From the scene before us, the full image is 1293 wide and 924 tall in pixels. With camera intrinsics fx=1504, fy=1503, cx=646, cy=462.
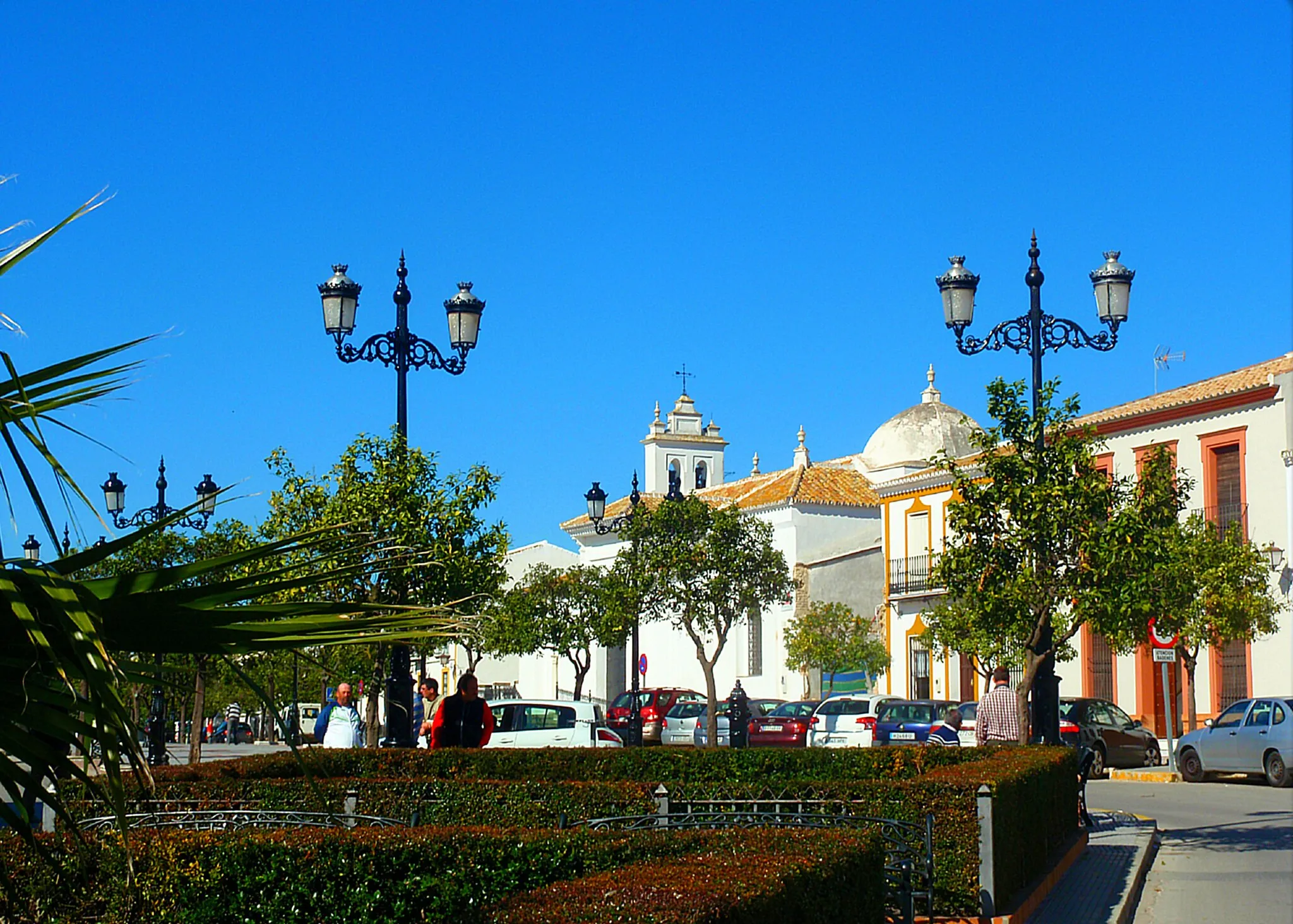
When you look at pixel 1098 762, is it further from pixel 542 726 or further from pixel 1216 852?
pixel 1216 852

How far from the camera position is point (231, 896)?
6152 mm

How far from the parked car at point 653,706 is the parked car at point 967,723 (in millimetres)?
8600

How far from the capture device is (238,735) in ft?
205

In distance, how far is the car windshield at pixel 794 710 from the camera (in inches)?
1378

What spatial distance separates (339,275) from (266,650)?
15043mm

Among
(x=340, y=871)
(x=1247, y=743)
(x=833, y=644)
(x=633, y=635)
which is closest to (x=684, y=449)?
(x=833, y=644)

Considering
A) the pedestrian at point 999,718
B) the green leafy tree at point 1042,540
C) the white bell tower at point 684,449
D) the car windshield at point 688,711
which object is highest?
the white bell tower at point 684,449

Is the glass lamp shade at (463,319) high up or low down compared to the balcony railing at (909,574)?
up

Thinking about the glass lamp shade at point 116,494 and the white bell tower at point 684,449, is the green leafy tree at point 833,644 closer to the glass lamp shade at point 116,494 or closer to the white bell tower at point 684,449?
the glass lamp shade at point 116,494

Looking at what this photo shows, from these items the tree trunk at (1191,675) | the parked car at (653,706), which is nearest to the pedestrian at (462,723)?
the tree trunk at (1191,675)

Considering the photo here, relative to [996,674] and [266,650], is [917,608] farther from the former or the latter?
[266,650]

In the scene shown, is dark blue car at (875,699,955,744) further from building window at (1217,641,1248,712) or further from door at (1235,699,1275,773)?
building window at (1217,641,1248,712)

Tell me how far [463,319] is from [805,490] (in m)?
38.5

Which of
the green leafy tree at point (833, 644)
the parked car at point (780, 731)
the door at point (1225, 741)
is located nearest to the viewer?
the door at point (1225, 741)
